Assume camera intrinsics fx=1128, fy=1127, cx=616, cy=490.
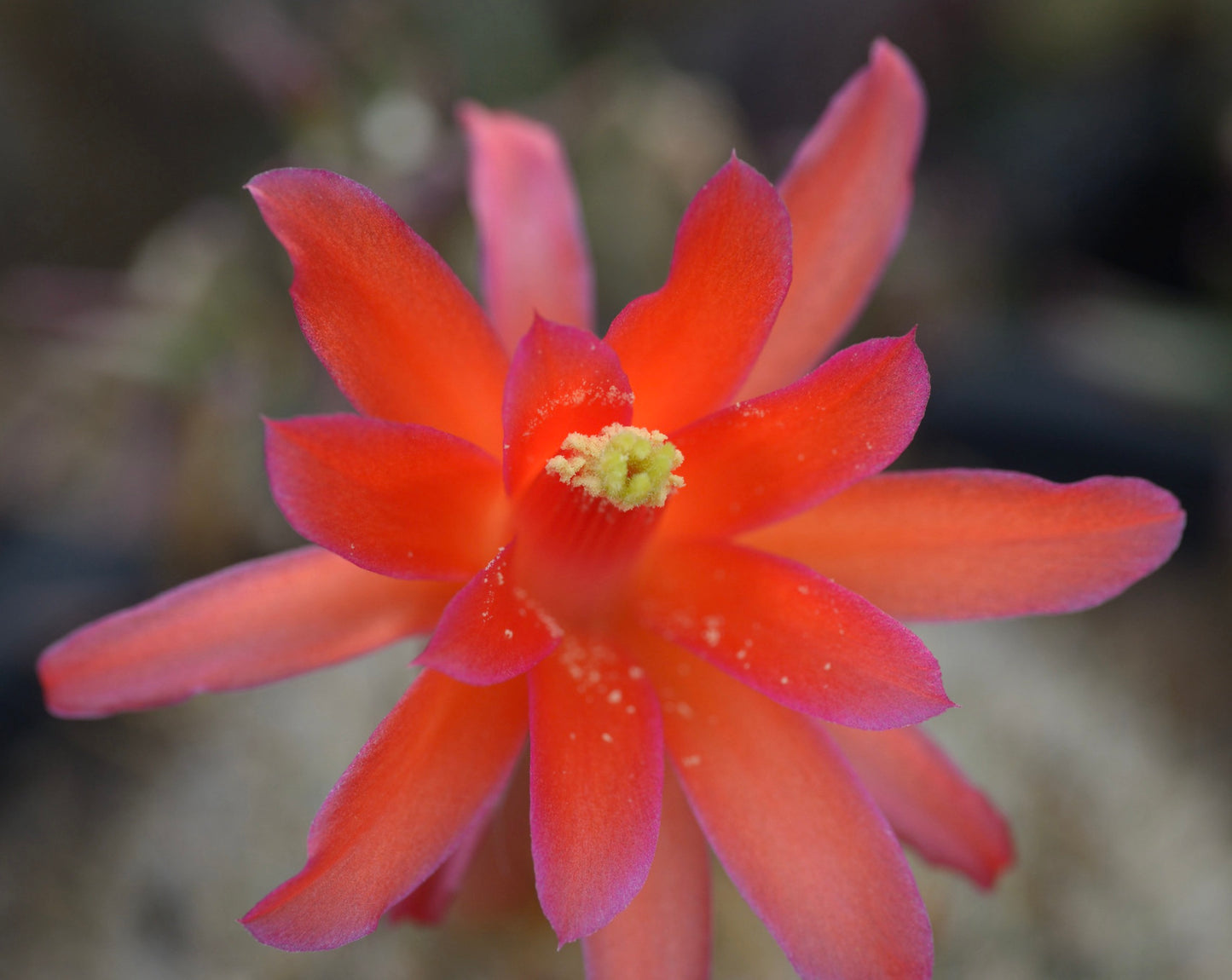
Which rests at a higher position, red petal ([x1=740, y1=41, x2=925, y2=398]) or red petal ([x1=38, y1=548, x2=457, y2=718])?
red petal ([x1=740, y1=41, x2=925, y2=398])

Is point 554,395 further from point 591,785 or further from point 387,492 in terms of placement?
point 591,785

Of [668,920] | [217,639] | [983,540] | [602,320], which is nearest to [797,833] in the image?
[668,920]

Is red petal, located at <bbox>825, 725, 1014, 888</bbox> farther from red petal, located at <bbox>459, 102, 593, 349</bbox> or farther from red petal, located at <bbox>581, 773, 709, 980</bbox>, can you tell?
red petal, located at <bbox>459, 102, 593, 349</bbox>

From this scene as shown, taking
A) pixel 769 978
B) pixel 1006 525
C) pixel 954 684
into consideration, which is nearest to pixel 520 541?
pixel 1006 525

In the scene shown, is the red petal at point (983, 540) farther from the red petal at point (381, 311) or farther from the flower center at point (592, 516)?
the red petal at point (381, 311)

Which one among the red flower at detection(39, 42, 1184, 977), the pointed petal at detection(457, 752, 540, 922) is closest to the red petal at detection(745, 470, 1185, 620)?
the red flower at detection(39, 42, 1184, 977)

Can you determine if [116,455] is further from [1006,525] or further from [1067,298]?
[1067,298]

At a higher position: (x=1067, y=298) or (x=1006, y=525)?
(x=1006, y=525)
